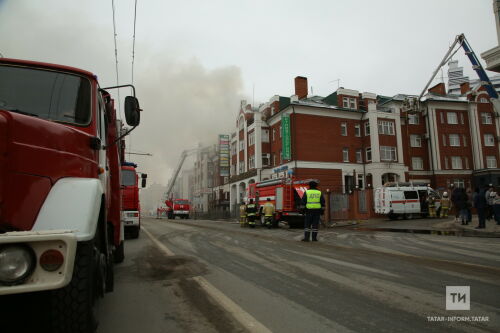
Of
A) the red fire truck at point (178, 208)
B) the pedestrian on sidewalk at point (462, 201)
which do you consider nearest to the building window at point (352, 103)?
the red fire truck at point (178, 208)

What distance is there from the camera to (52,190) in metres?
2.61

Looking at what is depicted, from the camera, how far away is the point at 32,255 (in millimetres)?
2008

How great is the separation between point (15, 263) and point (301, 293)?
3106 mm

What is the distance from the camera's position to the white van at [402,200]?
23.6 meters

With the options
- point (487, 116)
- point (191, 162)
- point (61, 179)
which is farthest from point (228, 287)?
point (191, 162)

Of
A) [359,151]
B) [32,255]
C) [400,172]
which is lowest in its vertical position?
[32,255]

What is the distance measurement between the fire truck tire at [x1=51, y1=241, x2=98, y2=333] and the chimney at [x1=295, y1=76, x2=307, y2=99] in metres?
41.1

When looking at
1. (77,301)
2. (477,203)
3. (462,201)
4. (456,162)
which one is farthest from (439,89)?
(77,301)

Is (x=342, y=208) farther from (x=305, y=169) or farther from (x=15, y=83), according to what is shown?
(x=15, y=83)

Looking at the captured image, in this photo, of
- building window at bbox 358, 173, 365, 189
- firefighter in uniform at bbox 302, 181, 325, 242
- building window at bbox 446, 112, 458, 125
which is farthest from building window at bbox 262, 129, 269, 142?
firefighter in uniform at bbox 302, 181, 325, 242

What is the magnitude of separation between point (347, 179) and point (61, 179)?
37.3m

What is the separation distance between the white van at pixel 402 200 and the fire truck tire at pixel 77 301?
23.6 meters

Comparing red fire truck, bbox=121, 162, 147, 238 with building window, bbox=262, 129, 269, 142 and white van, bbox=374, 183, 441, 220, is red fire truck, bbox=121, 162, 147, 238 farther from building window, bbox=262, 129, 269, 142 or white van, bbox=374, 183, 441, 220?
building window, bbox=262, 129, 269, 142

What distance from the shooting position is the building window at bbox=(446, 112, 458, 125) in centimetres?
4400
